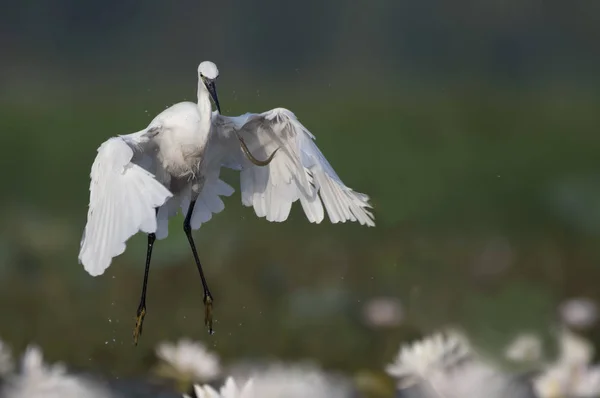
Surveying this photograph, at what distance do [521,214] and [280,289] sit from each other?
822mm

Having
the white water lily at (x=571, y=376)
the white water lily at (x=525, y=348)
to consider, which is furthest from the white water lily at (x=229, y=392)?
the white water lily at (x=525, y=348)

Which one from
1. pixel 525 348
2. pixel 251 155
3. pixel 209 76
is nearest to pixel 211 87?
pixel 209 76

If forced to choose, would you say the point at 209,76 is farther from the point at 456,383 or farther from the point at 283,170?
the point at 456,383

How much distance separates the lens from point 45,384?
211 cm

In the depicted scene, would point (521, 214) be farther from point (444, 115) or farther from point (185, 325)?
point (185, 325)

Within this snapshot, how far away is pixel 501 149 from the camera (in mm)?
3357

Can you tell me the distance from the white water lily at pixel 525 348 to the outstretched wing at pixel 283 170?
0.97 m

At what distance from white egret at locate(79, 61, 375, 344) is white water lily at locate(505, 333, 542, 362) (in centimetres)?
98

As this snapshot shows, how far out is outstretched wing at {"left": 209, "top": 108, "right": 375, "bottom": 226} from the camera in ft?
6.01

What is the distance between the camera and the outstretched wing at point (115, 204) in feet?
5.03

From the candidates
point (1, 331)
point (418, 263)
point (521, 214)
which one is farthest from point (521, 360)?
point (1, 331)

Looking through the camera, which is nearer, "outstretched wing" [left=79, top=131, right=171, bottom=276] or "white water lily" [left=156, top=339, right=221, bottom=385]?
"outstretched wing" [left=79, top=131, right=171, bottom=276]

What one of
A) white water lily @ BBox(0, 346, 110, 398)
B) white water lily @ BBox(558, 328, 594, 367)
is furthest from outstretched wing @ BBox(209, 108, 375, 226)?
white water lily @ BBox(558, 328, 594, 367)

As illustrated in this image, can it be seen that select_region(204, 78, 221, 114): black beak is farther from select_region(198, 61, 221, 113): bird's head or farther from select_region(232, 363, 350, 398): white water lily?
select_region(232, 363, 350, 398): white water lily
